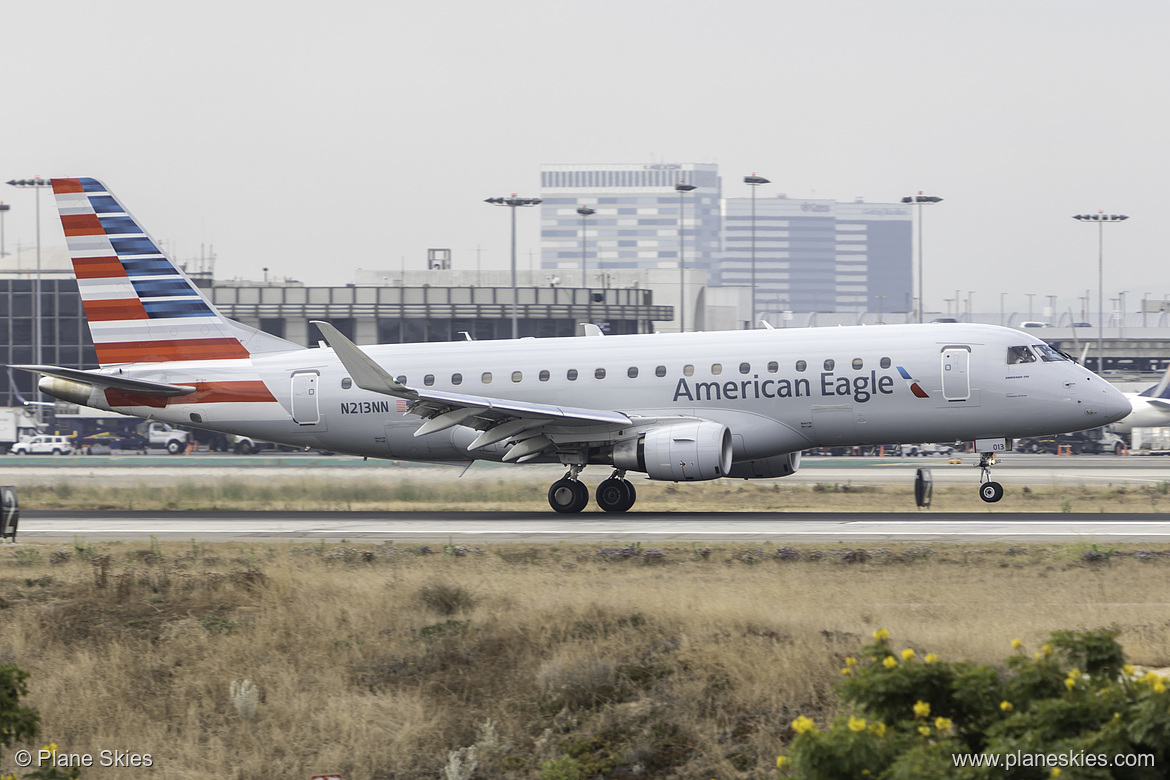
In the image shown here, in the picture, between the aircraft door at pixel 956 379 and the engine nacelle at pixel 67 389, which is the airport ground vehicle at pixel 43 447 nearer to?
the engine nacelle at pixel 67 389

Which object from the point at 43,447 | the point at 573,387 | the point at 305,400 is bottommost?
the point at 43,447

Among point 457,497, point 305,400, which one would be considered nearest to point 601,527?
point 305,400

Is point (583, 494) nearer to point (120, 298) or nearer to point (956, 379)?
point (956, 379)

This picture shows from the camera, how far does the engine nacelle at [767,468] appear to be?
93.7 ft

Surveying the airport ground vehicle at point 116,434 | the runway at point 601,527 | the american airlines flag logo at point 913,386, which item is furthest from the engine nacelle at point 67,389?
the airport ground vehicle at point 116,434

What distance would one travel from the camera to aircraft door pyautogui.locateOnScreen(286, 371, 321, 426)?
96.8 feet

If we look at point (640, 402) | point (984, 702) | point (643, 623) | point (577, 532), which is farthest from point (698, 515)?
point (984, 702)

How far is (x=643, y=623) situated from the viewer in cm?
1409

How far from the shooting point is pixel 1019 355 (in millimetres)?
26328

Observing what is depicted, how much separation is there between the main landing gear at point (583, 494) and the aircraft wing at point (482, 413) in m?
1.23

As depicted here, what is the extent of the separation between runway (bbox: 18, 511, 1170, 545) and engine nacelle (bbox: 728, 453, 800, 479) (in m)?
1.00

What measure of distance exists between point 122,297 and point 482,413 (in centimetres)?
1032

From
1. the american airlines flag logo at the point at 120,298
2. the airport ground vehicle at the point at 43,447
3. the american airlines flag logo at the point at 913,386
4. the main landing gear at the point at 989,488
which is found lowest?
the airport ground vehicle at the point at 43,447

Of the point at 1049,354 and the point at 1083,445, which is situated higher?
the point at 1049,354
